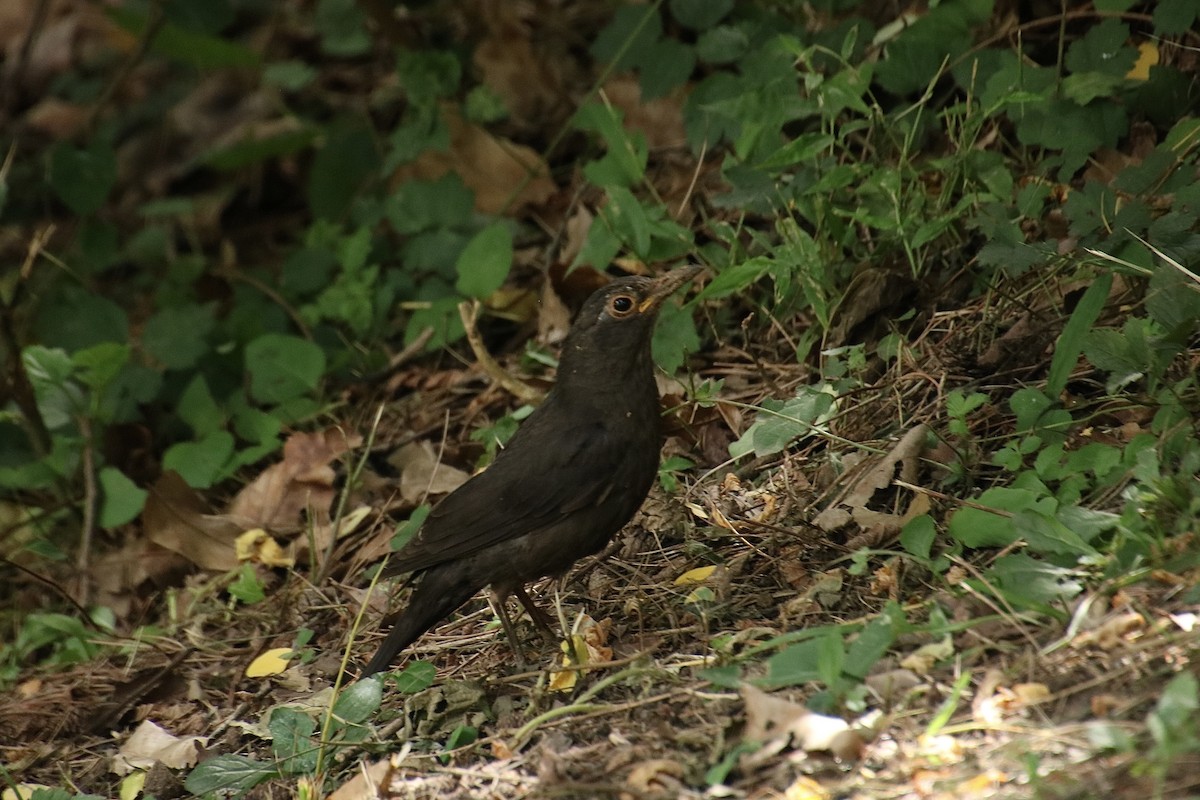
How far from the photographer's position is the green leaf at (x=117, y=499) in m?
5.84

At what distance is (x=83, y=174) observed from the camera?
6.83 metres

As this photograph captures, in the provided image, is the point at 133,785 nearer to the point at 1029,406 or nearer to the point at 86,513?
the point at 86,513

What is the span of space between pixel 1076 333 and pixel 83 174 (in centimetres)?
502

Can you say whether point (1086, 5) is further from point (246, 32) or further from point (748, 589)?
point (246, 32)

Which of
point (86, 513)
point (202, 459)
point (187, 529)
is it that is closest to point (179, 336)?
point (202, 459)

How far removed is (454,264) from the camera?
646 centimetres

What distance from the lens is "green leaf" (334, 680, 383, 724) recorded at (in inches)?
156

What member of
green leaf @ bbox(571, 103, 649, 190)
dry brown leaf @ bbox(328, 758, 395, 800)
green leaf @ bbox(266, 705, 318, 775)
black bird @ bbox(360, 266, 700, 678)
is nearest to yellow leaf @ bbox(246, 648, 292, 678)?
black bird @ bbox(360, 266, 700, 678)

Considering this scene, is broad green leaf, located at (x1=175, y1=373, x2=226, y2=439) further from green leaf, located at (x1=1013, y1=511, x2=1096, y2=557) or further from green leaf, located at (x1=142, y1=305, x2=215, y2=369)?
green leaf, located at (x1=1013, y1=511, x2=1096, y2=557)

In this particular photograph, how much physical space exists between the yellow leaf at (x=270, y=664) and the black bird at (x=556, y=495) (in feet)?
1.72

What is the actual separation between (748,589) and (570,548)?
2.01ft

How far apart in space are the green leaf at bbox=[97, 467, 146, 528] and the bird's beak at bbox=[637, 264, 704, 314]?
8.38 ft

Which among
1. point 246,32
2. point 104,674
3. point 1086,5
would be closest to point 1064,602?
point 1086,5

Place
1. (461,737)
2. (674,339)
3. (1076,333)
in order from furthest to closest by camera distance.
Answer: (674,339) < (1076,333) < (461,737)
